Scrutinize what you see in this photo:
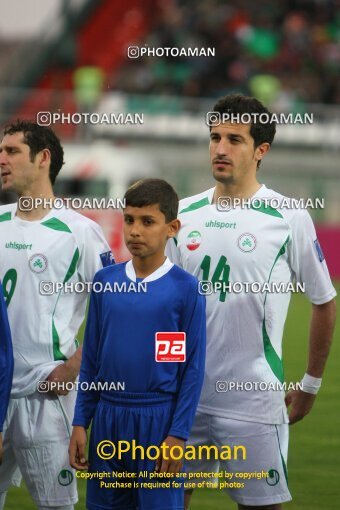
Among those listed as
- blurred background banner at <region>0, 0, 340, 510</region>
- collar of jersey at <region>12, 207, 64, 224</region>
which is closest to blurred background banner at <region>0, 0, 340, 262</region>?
blurred background banner at <region>0, 0, 340, 510</region>

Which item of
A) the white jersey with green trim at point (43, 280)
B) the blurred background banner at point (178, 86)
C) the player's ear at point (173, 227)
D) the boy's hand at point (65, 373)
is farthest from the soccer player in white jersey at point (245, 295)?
the blurred background banner at point (178, 86)

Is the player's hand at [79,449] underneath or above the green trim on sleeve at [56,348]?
underneath

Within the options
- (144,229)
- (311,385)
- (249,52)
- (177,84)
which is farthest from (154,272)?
(249,52)

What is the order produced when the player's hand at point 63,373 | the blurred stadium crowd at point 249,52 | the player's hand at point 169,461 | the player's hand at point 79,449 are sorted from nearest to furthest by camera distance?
the player's hand at point 169,461
the player's hand at point 79,449
the player's hand at point 63,373
the blurred stadium crowd at point 249,52

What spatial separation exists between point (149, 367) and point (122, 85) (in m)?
17.2

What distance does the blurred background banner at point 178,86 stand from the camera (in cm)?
1831

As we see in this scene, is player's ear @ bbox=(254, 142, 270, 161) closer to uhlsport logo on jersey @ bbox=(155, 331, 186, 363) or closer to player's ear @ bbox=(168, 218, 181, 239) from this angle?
player's ear @ bbox=(168, 218, 181, 239)

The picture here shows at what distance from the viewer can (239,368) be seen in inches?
168

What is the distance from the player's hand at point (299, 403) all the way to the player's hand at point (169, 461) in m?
0.73

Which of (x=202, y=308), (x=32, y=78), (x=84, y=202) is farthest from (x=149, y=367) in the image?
(x=32, y=78)

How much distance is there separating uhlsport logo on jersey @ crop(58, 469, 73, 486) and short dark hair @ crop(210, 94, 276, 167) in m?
1.35

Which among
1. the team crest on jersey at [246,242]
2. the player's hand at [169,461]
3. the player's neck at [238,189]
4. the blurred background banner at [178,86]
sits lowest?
the player's hand at [169,461]

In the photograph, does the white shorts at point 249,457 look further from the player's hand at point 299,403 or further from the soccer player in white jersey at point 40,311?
the soccer player in white jersey at point 40,311

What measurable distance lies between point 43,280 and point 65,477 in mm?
713
